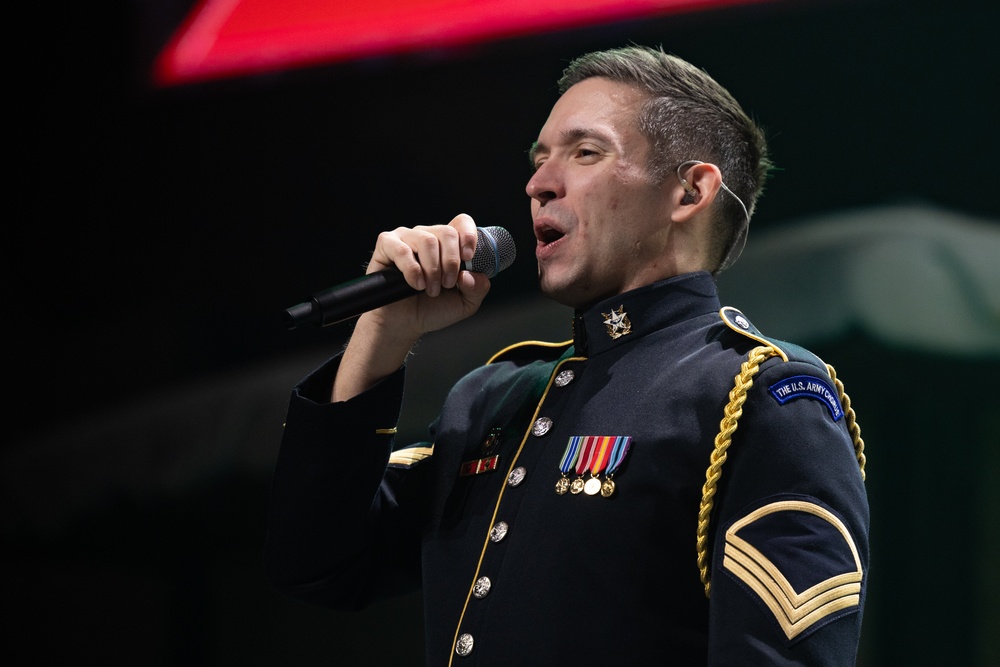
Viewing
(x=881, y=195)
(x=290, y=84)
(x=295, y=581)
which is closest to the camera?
(x=295, y=581)

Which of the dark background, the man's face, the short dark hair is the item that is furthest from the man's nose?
the dark background

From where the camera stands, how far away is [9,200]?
147 inches

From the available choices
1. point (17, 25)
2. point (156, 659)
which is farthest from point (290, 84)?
point (156, 659)

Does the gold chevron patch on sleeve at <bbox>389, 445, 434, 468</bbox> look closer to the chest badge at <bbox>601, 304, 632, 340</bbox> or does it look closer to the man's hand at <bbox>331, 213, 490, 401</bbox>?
the man's hand at <bbox>331, 213, 490, 401</bbox>

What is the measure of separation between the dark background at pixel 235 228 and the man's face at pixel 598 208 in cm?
106

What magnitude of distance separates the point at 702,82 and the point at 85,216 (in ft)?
8.91

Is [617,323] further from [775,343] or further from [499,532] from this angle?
[499,532]

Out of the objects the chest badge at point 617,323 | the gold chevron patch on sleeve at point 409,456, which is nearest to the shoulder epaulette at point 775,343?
the chest badge at point 617,323

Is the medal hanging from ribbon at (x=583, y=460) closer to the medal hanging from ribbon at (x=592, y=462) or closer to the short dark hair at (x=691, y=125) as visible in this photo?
the medal hanging from ribbon at (x=592, y=462)

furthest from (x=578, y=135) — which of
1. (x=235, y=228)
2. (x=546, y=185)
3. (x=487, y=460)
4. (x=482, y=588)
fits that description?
(x=235, y=228)

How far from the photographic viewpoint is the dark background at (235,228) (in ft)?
7.86

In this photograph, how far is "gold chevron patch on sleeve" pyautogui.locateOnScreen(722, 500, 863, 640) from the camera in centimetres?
103

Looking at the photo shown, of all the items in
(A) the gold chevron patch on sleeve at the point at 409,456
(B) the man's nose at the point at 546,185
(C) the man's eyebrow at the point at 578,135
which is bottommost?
(A) the gold chevron patch on sleeve at the point at 409,456

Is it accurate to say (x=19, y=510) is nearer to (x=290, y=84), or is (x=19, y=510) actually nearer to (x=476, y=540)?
(x=290, y=84)
